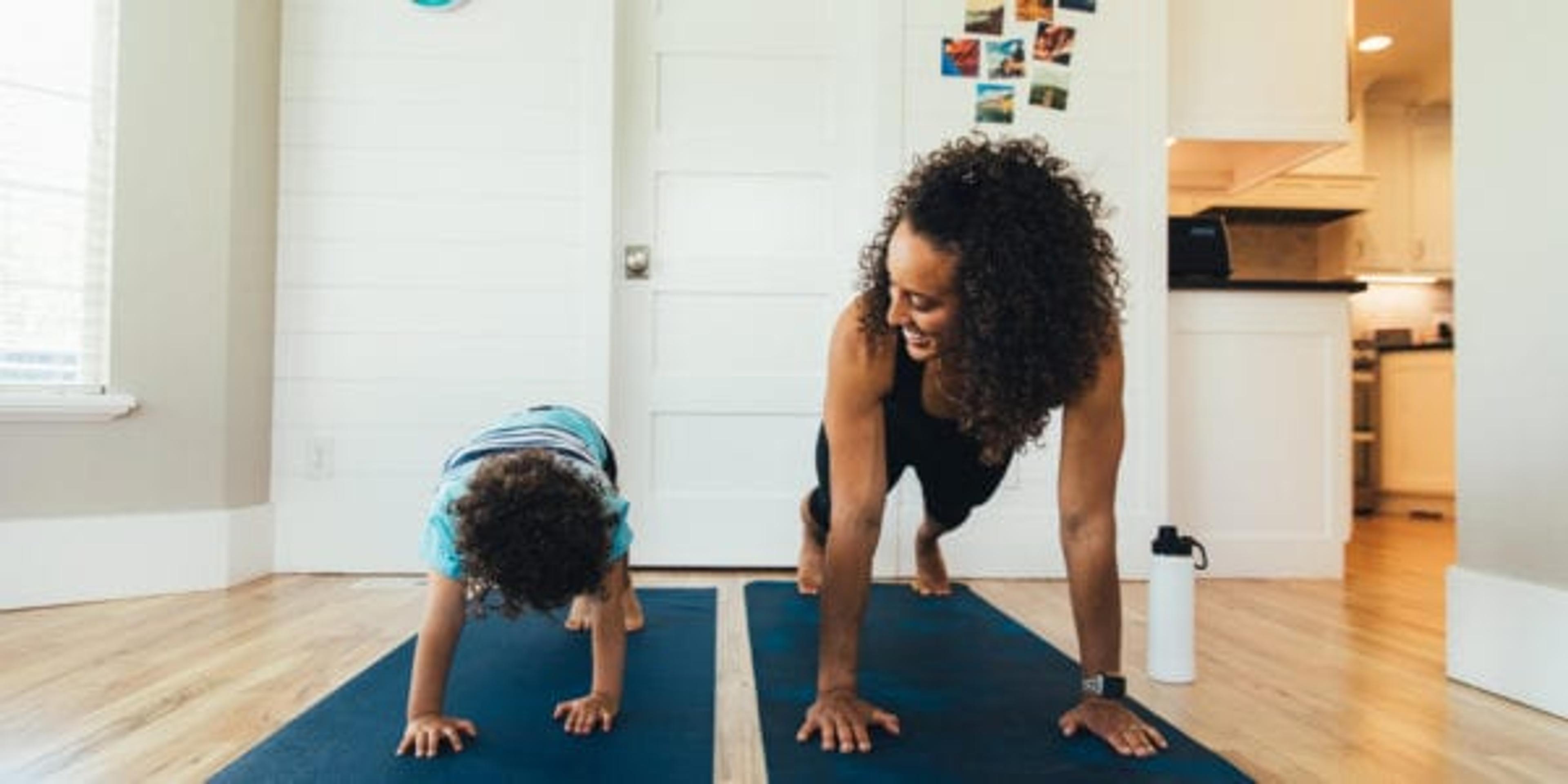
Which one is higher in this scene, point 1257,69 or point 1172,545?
point 1257,69

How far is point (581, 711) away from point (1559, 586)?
1633 mm

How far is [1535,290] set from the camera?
1.66 m

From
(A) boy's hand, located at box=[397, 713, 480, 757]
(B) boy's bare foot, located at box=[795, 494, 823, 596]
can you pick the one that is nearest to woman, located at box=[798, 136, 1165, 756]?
(A) boy's hand, located at box=[397, 713, 480, 757]

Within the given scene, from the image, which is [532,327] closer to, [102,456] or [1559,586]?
[102,456]

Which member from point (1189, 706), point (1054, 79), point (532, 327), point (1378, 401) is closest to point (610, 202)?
point (532, 327)

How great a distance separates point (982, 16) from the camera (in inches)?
118

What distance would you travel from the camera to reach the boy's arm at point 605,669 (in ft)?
4.50

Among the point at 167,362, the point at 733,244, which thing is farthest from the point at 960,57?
the point at 167,362

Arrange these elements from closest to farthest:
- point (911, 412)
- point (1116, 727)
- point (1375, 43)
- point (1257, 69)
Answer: point (1116, 727), point (911, 412), point (1257, 69), point (1375, 43)

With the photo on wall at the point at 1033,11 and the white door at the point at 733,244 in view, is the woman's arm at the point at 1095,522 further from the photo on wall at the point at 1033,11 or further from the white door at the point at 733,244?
the photo on wall at the point at 1033,11

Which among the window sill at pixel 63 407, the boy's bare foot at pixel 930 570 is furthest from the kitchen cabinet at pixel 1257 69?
the window sill at pixel 63 407

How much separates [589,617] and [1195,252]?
2.23 m

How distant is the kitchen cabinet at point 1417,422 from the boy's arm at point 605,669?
511 centimetres

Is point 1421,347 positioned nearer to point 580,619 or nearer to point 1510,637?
point 1510,637
